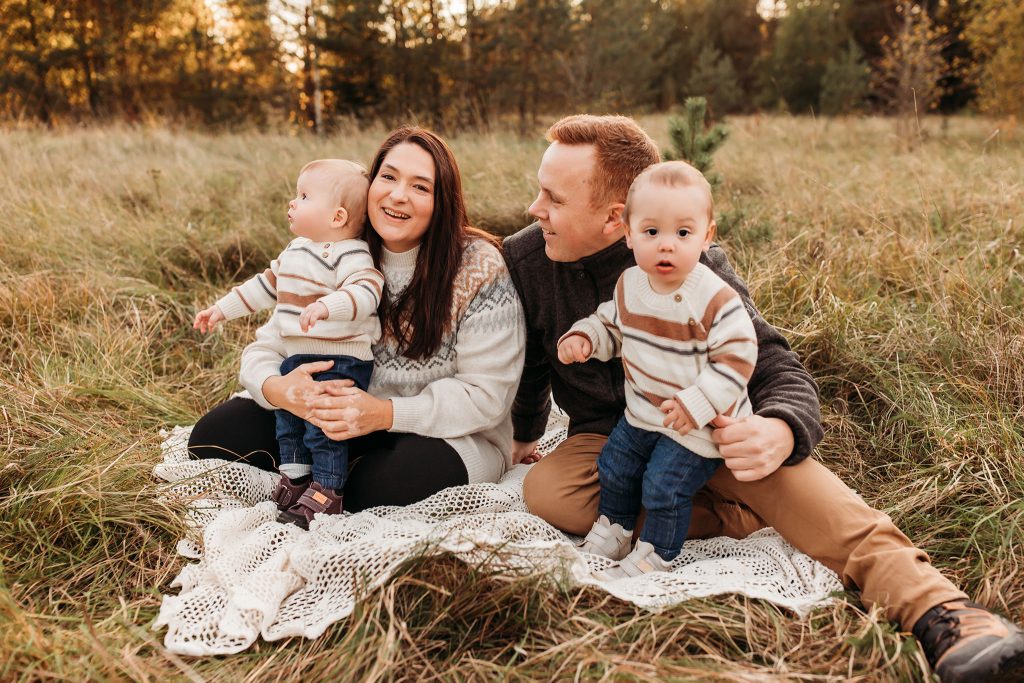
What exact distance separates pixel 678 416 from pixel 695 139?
2704 mm

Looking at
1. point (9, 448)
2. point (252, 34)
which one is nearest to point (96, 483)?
point (9, 448)

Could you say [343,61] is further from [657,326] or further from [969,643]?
[969,643]

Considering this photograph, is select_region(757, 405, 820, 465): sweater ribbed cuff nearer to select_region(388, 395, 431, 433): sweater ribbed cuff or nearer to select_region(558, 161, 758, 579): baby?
select_region(558, 161, 758, 579): baby

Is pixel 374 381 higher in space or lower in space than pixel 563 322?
lower

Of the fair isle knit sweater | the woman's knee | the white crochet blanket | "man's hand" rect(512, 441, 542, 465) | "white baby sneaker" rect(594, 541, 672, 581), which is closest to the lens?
the white crochet blanket

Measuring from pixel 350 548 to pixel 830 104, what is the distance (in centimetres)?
1857

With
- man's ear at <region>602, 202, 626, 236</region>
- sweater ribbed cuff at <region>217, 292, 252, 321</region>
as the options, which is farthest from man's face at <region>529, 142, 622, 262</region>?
sweater ribbed cuff at <region>217, 292, 252, 321</region>

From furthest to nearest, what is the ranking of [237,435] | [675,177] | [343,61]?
[343,61], [237,435], [675,177]

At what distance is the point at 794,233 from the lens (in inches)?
177

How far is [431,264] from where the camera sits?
8.54ft

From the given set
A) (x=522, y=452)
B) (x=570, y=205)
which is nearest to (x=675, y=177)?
(x=570, y=205)

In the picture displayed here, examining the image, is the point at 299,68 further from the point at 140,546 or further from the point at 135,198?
the point at 140,546

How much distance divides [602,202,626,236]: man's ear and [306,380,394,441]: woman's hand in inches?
37.8

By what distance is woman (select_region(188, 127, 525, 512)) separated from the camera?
2.52 meters
